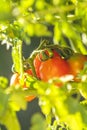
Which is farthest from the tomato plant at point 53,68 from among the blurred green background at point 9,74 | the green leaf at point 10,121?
the blurred green background at point 9,74

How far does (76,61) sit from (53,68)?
5 centimetres

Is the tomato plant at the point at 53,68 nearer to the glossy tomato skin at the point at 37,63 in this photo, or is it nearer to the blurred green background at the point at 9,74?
the glossy tomato skin at the point at 37,63

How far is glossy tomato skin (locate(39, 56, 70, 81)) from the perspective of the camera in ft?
2.01

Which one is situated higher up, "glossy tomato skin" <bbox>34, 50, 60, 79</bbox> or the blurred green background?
"glossy tomato skin" <bbox>34, 50, 60, 79</bbox>

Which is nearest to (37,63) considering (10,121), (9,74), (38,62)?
(38,62)

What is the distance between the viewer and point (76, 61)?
0.60m

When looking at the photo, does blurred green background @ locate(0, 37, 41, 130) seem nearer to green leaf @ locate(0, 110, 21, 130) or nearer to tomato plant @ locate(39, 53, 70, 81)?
tomato plant @ locate(39, 53, 70, 81)

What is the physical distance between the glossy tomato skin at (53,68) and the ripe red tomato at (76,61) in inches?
0.4

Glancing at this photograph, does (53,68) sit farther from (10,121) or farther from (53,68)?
(10,121)

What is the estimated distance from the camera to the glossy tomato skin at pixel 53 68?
0.61 metres

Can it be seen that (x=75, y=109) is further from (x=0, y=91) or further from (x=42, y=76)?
(x=42, y=76)

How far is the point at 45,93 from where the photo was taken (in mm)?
330

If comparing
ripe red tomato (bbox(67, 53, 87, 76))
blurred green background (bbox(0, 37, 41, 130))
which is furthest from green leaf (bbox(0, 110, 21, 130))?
blurred green background (bbox(0, 37, 41, 130))

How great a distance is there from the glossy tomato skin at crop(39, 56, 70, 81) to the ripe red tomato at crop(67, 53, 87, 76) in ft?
0.04
